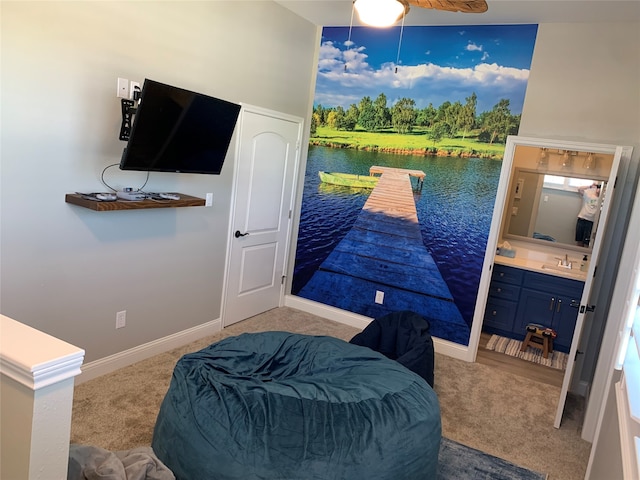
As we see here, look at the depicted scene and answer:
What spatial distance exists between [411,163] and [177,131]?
2.24 meters

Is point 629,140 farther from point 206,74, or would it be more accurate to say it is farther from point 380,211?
point 206,74

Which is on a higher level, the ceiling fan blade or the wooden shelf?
the ceiling fan blade

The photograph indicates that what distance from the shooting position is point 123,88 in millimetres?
2895

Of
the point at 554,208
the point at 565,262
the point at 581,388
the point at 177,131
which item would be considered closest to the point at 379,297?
the point at 581,388

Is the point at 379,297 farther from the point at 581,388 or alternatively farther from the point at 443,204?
the point at 581,388

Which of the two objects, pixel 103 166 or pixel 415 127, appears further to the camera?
pixel 415 127

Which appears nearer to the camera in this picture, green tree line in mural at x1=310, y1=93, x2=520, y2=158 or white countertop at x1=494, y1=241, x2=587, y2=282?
green tree line in mural at x1=310, y1=93, x2=520, y2=158

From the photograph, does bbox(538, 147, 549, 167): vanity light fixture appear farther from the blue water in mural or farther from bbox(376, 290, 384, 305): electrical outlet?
bbox(376, 290, 384, 305): electrical outlet

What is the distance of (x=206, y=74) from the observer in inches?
137

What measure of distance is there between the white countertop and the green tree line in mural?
1.45m

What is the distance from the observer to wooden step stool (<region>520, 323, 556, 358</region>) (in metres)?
4.54

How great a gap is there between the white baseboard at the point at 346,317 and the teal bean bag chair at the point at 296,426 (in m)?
1.99

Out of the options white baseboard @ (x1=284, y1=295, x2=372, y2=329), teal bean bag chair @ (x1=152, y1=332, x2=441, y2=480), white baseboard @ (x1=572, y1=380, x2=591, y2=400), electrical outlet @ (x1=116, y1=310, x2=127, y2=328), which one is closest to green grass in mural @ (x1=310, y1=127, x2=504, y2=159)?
white baseboard @ (x1=284, y1=295, x2=372, y2=329)

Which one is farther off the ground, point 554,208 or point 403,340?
point 554,208
